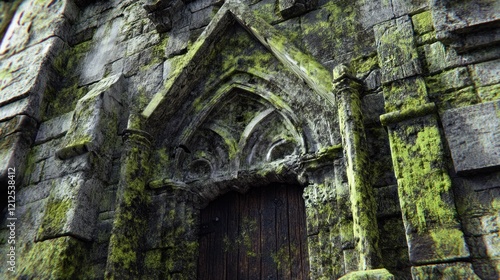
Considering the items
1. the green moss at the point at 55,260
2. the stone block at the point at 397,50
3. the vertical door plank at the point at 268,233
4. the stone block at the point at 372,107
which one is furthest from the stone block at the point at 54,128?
the stone block at the point at 397,50

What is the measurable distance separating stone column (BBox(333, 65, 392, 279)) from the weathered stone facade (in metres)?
0.01

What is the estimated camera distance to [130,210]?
4.15 meters

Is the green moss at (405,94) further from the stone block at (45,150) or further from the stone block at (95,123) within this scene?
the stone block at (45,150)

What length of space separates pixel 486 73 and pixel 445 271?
1484mm

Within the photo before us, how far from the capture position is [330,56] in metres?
4.19

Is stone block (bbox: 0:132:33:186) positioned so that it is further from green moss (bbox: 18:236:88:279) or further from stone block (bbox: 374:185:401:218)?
stone block (bbox: 374:185:401:218)

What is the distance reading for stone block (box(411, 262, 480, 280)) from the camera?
257cm

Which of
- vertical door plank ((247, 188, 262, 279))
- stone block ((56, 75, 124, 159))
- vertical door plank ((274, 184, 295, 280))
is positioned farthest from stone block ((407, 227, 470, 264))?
stone block ((56, 75, 124, 159))

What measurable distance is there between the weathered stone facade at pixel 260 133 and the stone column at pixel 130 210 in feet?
0.05

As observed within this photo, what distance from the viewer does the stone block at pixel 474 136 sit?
2.85 meters

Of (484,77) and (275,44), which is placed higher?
(275,44)

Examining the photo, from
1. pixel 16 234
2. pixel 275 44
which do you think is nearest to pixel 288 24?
pixel 275 44

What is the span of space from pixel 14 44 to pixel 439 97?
229 inches

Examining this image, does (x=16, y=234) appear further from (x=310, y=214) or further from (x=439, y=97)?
(x=439, y=97)
